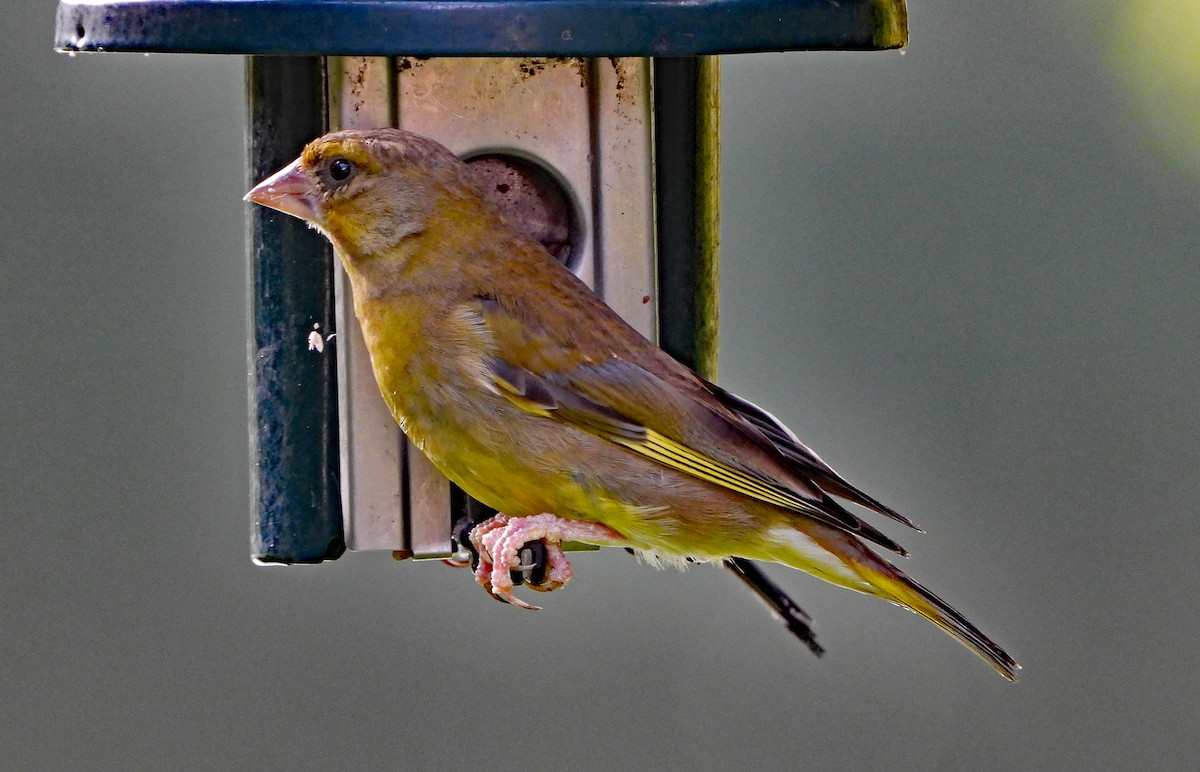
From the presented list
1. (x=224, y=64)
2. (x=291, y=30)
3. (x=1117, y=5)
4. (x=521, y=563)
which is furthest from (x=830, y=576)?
(x=1117, y=5)

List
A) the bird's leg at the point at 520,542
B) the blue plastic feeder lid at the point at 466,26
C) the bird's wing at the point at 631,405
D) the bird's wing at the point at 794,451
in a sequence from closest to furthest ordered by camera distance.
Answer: the blue plastic feeder lid at the point at 466,26
the bird's leg at the point at 520,542
the bird's wing at the point at 631,405
the bird's wing at the point at 794,451

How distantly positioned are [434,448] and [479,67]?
2.42 feet

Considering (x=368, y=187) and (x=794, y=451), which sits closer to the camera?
(x=368, y=187)

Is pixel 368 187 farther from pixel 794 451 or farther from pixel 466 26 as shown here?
pixel 794 451

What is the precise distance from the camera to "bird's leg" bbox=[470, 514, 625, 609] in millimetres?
4027

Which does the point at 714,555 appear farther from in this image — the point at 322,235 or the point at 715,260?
the point at 322,235

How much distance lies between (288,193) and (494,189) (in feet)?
1.53

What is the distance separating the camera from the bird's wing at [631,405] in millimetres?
4133

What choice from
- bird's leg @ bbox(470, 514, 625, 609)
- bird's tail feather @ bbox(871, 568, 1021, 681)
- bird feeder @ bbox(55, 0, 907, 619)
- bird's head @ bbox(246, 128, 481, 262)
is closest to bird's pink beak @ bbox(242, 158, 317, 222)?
bird's head @ bbox(246, 128, 481, 262)

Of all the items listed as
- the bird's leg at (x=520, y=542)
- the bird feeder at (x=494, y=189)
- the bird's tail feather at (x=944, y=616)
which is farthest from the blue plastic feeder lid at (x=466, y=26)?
the bird's tail feather at (x=944, y=616)

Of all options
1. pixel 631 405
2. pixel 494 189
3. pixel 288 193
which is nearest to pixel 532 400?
pixel 631 405

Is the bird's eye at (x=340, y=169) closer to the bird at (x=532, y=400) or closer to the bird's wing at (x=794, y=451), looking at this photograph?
the bird at (x=532, y=400)

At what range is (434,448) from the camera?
13.4ft

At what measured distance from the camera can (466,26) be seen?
3.55m
